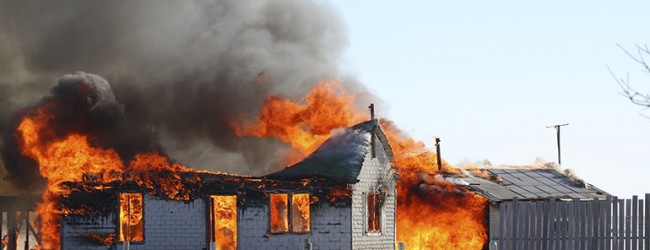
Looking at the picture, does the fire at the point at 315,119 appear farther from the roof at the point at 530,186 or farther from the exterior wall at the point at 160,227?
the exterior wall at the point at 160,227

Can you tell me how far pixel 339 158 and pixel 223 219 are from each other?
182 inches

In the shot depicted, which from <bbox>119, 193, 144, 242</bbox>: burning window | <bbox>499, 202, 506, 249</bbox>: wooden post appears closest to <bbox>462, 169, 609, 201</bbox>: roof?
<bbox>499, 202, 506, 249</bbox>: wooden post

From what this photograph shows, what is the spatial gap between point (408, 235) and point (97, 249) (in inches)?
499

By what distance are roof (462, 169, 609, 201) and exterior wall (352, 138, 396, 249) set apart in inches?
191

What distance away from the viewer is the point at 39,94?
6053cm

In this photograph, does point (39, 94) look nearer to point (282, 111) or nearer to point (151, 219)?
point (282, 111)

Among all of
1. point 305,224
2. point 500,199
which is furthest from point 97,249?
point 500,199

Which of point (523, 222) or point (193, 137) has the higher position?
point (193, 137)

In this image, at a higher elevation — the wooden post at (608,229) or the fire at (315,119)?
the fire at (315,119)

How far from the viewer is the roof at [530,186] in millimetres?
42375

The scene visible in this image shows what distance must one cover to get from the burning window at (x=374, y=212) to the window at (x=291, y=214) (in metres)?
2.40

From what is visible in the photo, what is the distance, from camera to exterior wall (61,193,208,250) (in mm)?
33375

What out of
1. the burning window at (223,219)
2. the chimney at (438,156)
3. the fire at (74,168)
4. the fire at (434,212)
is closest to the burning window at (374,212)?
the fire at (434,212)

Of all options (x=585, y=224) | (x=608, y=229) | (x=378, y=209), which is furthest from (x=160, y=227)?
(x=608, y=229)
